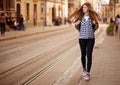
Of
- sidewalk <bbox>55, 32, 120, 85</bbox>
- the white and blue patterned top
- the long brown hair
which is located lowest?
sidewalk <bbox>55, 32, 120, 85</bbox>

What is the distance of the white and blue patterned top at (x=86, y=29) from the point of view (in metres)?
10.4

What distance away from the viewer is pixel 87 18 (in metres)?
10.4

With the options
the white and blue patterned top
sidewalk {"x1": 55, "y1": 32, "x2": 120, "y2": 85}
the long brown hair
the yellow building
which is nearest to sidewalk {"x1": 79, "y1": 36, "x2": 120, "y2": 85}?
sidewalk {"x1": 55, "y1": 32, "x2": 120, "y2": 85}

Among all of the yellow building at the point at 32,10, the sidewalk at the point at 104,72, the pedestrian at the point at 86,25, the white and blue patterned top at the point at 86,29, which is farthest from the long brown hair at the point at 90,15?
the yellow building at the point at 32,10

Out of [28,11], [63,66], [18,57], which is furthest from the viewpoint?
[28,11]

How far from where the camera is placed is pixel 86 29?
10.4 m

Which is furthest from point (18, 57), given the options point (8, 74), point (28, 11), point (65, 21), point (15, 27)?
point (65, 21)

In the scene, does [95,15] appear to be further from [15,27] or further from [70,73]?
[15,27]

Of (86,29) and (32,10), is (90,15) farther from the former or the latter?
(32,10)

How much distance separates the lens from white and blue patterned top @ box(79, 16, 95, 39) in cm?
1035

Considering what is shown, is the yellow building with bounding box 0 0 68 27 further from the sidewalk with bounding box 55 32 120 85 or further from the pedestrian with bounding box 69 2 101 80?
the pedestrian with bounding box 69 2 101 80

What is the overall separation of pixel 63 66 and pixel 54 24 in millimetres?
55292

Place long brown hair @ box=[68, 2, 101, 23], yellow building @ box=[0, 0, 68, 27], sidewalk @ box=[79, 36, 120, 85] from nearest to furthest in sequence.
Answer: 1. sidewalk @ box=[79, 36, 120, 85]
2. long brown hair @ box=[68, 2, 101, 23]
3. yellow building @ box=[0, 0, 68, 27]

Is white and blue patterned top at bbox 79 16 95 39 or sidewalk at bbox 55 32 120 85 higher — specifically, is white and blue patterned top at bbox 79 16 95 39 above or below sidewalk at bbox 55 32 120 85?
above
